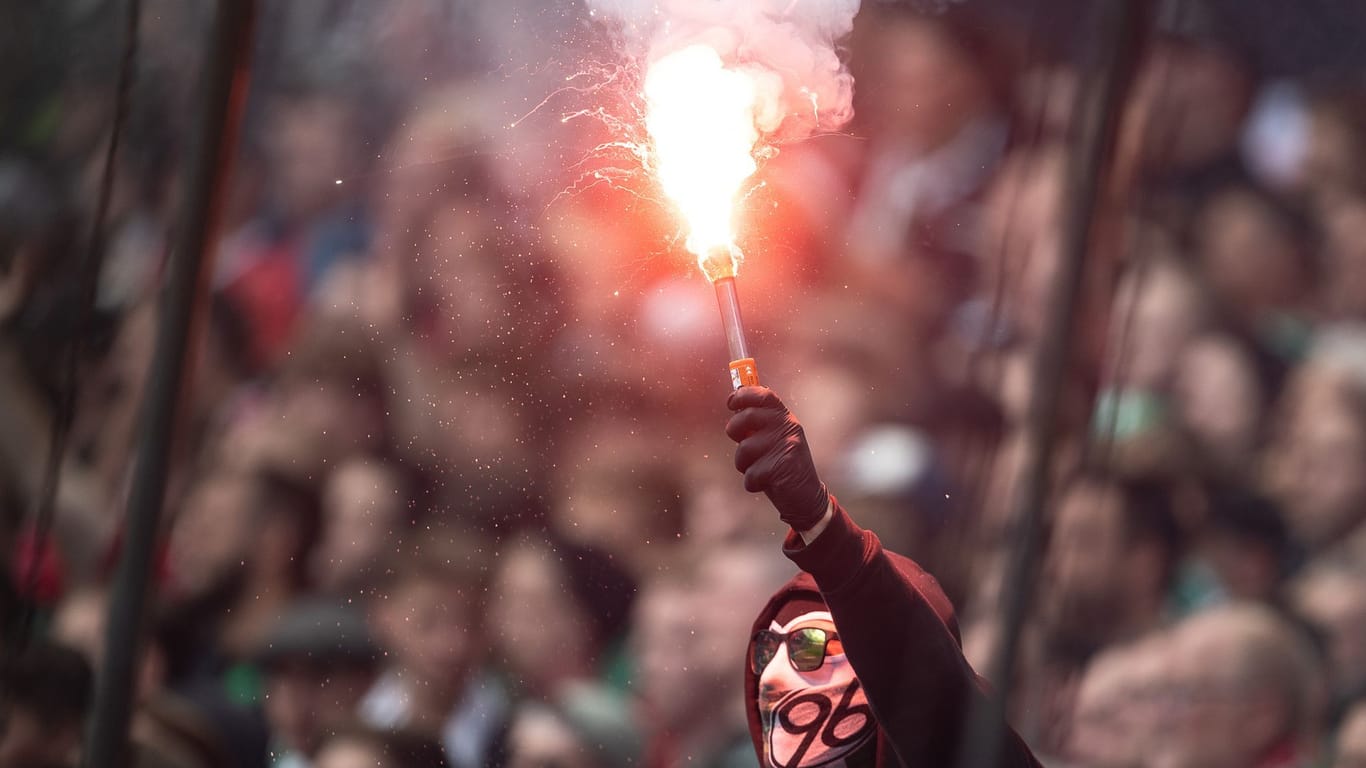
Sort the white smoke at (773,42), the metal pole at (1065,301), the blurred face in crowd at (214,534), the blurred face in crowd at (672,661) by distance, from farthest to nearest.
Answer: the blurred face in crowd at (214,534)
the blurred face in crowd at (672,661)
the white smoke at (773,42)
the metal pole at (1065,301)

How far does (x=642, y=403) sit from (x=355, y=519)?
0.45 meters

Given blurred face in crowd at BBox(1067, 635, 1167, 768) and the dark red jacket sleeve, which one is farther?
blurred face in crowd at BBox(1067, 635, 1167, 768)

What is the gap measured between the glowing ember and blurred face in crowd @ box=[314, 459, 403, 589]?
0.67 m


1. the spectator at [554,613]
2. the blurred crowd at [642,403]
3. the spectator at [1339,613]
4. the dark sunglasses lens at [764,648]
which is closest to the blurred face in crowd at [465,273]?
the blurred crowd at [642,403]

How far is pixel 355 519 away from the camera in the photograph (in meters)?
1.58

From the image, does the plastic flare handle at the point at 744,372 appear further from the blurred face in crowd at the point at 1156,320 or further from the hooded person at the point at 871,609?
the blurred face in crowd at the point at 1156,320

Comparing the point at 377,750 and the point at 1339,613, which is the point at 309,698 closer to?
the point at 377,750

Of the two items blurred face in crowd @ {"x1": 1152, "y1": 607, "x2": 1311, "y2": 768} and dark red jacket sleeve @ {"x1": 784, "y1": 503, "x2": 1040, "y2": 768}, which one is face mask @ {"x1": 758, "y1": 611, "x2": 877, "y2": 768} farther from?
blurred face in crowd @ {"x1": 1152, "y1": 607, "x2": 1311, "y2": 768}

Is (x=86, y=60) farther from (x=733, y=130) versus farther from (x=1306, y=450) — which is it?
(x=1306, y=450)

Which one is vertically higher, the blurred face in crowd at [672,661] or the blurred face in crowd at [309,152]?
the blurred face in crowd at [309,152]

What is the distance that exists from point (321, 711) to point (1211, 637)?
115cm

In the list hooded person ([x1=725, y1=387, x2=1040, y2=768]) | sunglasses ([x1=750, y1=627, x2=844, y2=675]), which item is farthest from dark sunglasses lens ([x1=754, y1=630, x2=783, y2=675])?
hooded person ([x1=725, y1=387, x2=1040, y2=768])

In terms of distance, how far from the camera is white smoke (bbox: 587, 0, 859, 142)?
118cm

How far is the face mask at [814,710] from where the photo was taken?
990 mm
